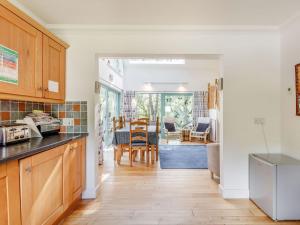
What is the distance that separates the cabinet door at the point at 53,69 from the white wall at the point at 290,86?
2851 millimetres

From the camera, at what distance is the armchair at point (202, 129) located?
7398 millimetres

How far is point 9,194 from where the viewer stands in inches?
55.7

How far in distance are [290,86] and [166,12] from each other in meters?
1.78

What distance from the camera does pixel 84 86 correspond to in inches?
113

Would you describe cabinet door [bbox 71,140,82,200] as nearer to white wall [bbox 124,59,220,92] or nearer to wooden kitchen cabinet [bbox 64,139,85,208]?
wooden kitchen cabinet [bbox 64,139,85,208]

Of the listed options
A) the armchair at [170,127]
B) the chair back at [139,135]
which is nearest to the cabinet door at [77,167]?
the chair back at [139,135]

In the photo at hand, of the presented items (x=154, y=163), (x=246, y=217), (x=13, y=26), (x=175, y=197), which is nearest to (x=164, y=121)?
(x=154, y=163)

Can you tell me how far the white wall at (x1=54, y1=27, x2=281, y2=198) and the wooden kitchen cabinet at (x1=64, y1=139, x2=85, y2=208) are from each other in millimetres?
185

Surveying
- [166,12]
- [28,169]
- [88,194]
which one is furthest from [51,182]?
[166,12]

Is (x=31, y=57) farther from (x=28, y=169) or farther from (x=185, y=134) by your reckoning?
(x=185, y=134)

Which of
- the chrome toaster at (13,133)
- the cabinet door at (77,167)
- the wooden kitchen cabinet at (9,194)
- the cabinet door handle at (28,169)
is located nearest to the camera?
the wooden kitchen cabinet at (9,194)

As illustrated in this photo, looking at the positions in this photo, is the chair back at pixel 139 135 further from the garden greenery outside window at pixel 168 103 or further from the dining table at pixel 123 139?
the garden greenery outside window at pixel 168 103

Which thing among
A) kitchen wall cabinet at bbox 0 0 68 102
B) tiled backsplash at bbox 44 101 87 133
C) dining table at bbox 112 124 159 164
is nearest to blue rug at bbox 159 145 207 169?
dining table at bbox 112 124 159 164

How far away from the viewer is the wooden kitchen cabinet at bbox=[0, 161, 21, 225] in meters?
1.36
